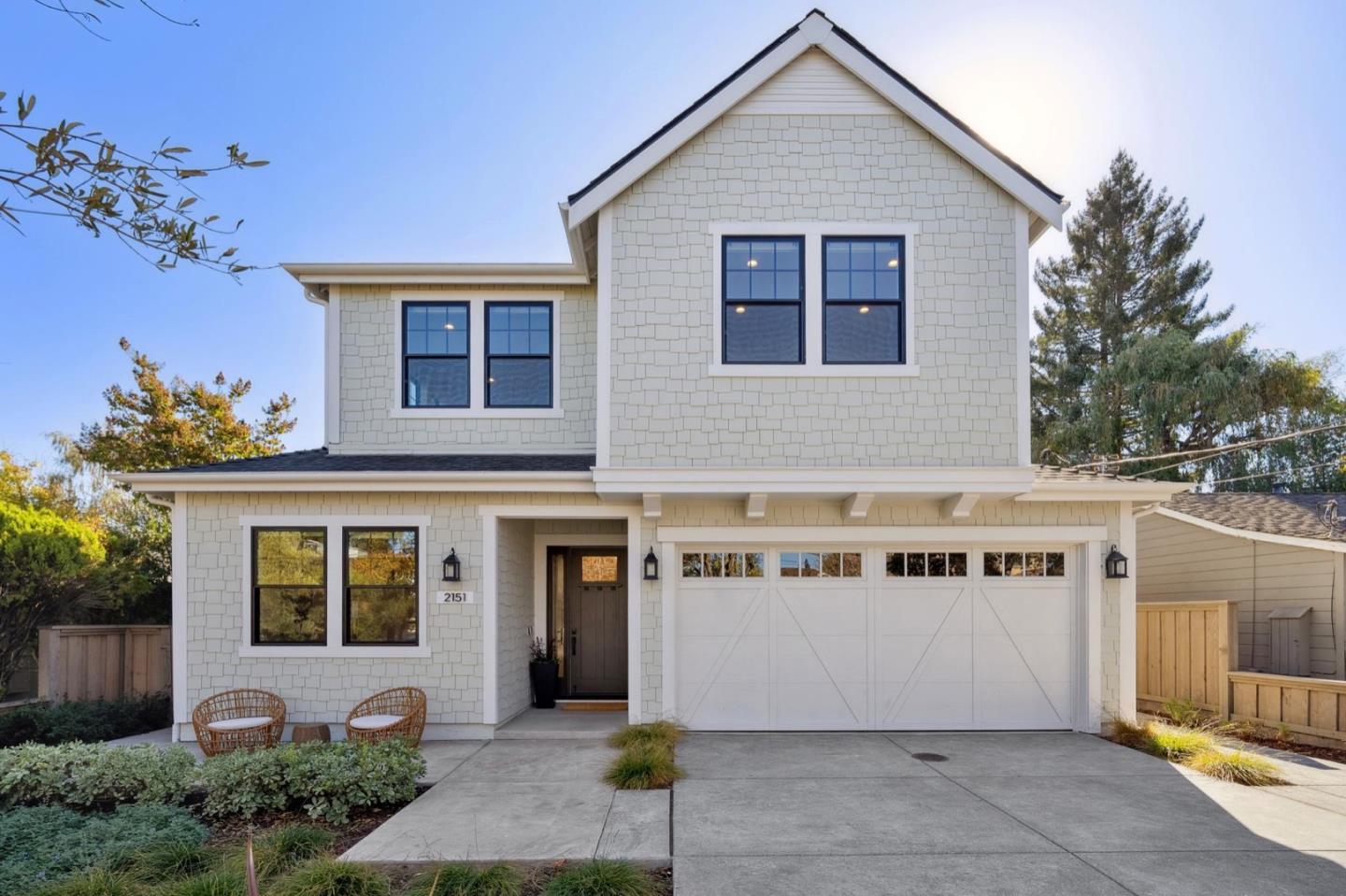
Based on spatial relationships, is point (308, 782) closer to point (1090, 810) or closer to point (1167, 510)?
point (1090, 810)

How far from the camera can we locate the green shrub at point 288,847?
516 cm

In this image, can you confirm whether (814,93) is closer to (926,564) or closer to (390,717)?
(926,564)

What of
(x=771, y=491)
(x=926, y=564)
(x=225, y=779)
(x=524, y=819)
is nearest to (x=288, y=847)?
(x=225, y=779)

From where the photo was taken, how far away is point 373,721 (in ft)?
27.5

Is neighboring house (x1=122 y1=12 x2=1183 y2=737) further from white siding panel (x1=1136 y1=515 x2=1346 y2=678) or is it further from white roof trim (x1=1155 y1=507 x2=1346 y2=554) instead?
white siding panel (x1=1136 y1=515 x2=1346 y2=678)

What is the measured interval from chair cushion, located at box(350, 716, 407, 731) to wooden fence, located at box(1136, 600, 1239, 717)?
380 inches

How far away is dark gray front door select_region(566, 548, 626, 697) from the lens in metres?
11.7

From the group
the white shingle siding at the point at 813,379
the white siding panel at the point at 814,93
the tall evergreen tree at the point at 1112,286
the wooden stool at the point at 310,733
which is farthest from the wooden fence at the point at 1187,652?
the tall evergreen tree at the point at 1112,286

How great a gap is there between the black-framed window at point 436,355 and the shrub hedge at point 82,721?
4946 millimetres

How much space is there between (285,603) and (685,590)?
463 centimetres

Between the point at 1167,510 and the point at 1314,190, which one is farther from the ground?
the point at 1314,190

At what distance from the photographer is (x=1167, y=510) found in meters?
12.6

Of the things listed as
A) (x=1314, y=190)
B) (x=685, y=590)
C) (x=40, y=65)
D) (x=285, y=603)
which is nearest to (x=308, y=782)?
(x=285, y=603)

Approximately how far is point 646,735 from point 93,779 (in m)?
4.84
